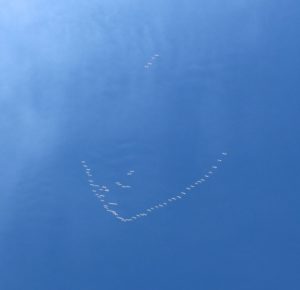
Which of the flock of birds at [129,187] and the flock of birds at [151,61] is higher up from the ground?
the flock of birds at [151,61]

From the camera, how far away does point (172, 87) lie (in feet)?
5.34

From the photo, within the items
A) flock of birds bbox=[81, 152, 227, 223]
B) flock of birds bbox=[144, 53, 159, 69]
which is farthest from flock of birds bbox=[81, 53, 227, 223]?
flock of birds bbox=[144, 53, 159, 69]

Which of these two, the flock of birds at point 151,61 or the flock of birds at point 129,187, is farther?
the flock of birds at point 151,61

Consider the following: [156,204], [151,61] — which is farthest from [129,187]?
[151,61]

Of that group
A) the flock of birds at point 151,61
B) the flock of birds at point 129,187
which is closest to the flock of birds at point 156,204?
the flock of birds at point 129,187

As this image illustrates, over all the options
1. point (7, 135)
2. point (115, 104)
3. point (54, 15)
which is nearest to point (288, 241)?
point (115, 104)

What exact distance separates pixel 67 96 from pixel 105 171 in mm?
283

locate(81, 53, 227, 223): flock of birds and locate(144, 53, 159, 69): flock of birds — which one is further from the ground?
locate(144, 53, 159, 69): flock of birds

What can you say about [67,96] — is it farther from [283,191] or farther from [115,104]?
[283,191]

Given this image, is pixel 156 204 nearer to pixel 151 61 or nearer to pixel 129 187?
pixel 129 187

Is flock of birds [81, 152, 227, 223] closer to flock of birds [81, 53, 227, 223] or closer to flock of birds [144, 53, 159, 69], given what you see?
flock of birds [81, 53, 227, 223]

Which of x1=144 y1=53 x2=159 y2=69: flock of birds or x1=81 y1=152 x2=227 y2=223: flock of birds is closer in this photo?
x1=81 y1=152 x2=227 y2=223: flock of birds

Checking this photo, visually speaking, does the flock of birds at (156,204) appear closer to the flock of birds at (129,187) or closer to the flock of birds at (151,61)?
the flock of birds at (129,187)

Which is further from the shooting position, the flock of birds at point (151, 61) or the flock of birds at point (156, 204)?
the flock of birds at point (151, 61)
